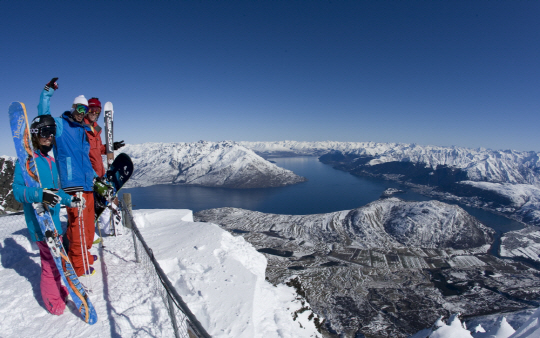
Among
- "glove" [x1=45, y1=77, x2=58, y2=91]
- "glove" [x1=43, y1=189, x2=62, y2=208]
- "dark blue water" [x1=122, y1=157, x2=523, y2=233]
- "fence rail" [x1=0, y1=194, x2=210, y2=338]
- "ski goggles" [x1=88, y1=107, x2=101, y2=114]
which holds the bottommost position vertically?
"dark blue water" [x1=122, y1=157, x2=523, y2=233]

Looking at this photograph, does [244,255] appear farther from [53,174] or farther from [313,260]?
[313,260]

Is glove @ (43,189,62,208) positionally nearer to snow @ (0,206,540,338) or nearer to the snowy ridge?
snow @ (0,206,540,338)

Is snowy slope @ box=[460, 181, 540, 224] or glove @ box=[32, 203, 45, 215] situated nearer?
glove @ box=[32, 203, 45, 215]

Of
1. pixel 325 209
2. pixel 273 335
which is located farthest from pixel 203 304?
pixel 325 209

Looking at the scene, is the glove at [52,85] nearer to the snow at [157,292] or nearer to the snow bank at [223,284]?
the snow at [157,292]

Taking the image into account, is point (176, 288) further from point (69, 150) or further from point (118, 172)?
point (69, 150)

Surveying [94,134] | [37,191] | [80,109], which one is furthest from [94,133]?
[37,191]

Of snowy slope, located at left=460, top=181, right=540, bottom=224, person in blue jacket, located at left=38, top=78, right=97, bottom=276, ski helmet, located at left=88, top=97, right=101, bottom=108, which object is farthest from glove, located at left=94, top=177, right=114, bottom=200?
snowy slope, located at left=460, top=181, right=540, bottom=224
